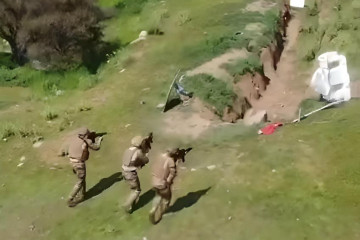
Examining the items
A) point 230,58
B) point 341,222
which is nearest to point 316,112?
point 230,58

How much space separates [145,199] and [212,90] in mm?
5184

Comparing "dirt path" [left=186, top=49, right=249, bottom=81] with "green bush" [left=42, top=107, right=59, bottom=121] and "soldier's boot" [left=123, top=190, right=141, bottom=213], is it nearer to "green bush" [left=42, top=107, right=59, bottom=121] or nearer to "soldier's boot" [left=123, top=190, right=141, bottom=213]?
"green bush" [left=42, top=107, right=59, bottom=121]

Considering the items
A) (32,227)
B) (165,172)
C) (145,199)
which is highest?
(165,172)

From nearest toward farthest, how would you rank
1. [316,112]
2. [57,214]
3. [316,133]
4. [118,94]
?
[57,214] → [316,133] → [316,112] → [118,94]

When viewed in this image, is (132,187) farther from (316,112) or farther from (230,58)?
(230,58)

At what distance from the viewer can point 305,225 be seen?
32.4 feet

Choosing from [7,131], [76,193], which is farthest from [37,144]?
[76,193]

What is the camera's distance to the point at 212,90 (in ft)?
51.2

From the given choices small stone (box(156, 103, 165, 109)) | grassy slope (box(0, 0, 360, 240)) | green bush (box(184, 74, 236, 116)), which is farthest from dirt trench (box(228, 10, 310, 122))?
grassy slope (box(0, 0, 360, 240))

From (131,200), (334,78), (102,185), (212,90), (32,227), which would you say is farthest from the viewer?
(212,90)

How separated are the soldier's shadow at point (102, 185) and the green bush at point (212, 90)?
3836 millimetres

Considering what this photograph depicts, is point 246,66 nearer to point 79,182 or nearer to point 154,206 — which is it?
point 79,182

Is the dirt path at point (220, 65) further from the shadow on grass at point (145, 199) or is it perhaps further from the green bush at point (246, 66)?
the shadow on grass at point (145, 199)

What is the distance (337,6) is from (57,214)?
15.0m
